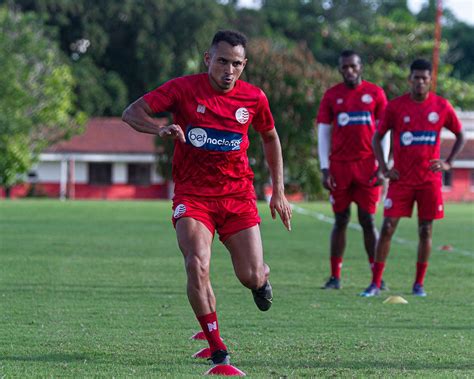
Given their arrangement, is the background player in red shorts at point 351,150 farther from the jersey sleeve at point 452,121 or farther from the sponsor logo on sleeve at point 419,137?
the jersey sleeve at point 452,121

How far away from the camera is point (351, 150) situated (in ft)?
42.3

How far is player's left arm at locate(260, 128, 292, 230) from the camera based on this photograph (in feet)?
25.8

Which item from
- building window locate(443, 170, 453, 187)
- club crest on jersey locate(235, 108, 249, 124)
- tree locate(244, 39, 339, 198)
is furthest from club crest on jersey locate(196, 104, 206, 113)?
building window locate(443, 170, 453, 187)

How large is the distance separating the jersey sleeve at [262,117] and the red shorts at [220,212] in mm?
552

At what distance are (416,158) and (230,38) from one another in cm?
509

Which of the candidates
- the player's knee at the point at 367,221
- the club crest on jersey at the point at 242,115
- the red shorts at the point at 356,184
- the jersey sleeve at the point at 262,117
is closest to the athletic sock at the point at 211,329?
the club crest on jersey at the point at 242,115

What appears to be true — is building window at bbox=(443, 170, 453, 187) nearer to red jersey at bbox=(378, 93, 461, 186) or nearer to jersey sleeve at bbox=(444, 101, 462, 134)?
jersey sleeve at bbox=(444, 101, 462, 134)

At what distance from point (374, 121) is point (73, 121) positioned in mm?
53572

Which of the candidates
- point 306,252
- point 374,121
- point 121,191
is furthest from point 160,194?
point 374,121

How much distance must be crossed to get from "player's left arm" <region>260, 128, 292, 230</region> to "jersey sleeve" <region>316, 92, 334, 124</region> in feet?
16.4

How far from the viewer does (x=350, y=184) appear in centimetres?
1291

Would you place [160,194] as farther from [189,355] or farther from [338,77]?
[189,355]

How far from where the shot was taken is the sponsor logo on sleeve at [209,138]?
7.66 metres

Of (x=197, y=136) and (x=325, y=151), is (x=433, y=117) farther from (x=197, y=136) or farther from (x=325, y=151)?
(x=197, y=136)
